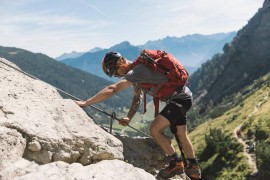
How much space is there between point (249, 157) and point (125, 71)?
108 metres

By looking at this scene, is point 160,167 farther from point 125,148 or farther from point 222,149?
point 222,149

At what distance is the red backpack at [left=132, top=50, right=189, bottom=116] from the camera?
1102 centimetres

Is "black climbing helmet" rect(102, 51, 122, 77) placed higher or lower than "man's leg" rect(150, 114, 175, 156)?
higher

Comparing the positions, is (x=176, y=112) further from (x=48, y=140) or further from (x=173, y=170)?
(x=48, y=140)

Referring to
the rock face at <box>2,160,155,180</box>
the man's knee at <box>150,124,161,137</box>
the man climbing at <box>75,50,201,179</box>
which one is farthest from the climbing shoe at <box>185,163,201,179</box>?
the rock face at <box>2,160,155,180</box>

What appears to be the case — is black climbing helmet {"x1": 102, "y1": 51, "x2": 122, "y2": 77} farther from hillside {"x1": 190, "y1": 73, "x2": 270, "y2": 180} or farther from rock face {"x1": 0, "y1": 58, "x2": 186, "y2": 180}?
hillside {"x1": 190, "y1": 73, "x2": 270, "y2": 180}

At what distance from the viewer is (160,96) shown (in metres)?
11.4

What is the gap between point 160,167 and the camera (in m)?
12.8

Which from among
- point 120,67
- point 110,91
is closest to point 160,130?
point 110,91

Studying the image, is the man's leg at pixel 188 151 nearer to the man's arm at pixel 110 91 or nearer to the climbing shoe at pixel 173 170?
the climbing shoe at pixel 173 170

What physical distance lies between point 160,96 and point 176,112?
69 centimetres

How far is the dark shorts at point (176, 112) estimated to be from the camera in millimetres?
11242

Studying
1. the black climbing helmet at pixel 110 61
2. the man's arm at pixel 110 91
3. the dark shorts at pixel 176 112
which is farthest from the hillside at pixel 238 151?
the man's arm at pixel 110 91

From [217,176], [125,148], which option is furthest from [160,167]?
[217,176]
